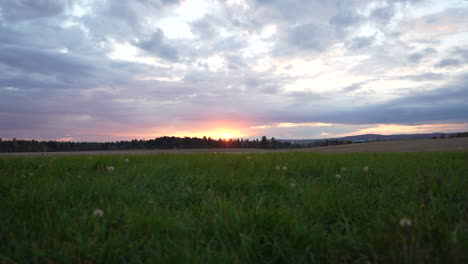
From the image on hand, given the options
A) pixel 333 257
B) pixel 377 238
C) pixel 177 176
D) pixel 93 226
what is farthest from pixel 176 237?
pixel 177 176

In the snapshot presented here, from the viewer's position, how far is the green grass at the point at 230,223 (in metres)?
2.23

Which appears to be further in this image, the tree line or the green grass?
the tree line

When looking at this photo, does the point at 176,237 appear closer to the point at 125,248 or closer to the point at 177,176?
the point at 125,248

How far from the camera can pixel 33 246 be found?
220cm

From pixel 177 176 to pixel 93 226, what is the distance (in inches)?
94.5

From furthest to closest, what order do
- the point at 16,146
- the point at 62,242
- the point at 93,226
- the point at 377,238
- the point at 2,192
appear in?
the point at 16,146, the point at 2,192, the point at 93,226, the point at 62,242, the point at 377,238

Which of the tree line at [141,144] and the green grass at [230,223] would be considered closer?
the green grass at [230,223]

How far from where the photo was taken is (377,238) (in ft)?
7.53

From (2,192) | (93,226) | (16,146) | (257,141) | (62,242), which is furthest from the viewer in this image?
(257,141)

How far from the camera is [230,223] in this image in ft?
9.05

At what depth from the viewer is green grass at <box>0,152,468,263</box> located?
87.9 inches

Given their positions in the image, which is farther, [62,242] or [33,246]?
[62,242]

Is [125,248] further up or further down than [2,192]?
further down

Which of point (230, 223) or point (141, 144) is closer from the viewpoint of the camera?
point (230, 223)
